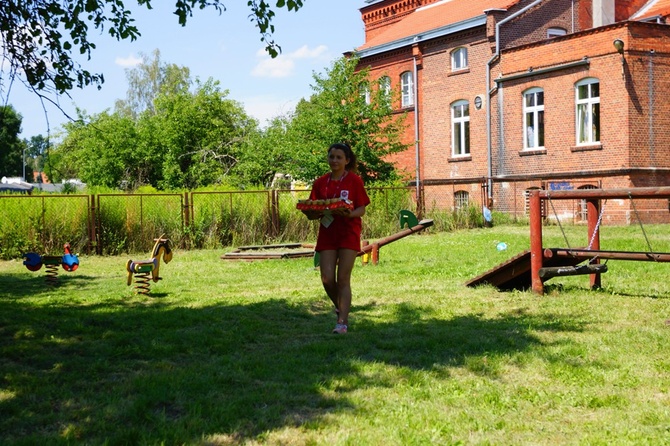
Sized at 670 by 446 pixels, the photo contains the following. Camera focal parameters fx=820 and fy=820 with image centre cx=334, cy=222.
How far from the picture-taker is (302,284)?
12.4 meters

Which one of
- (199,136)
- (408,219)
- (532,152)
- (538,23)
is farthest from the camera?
(199,136)

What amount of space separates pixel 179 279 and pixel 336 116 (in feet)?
53.0

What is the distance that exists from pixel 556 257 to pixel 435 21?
27616 millimetres

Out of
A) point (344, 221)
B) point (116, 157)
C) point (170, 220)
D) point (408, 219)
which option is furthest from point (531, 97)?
point (344, 221)

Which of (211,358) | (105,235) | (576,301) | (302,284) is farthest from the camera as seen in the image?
(105,235)

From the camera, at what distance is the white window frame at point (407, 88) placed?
120 ft

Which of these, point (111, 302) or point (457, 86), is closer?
point (111, 302)

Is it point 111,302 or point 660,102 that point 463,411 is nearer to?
point 111,302

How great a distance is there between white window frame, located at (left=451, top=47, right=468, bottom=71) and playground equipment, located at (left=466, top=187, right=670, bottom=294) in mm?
23928

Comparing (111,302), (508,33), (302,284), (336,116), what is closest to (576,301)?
(302,284)

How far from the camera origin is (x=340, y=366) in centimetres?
623

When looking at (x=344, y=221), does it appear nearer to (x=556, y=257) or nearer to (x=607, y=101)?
(x=556, y=257)

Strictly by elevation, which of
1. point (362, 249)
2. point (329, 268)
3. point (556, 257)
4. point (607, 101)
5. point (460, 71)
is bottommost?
point (362, 249)

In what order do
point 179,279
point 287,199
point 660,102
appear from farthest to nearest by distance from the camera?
point 660,102 → point 287,199 → point 179,279
